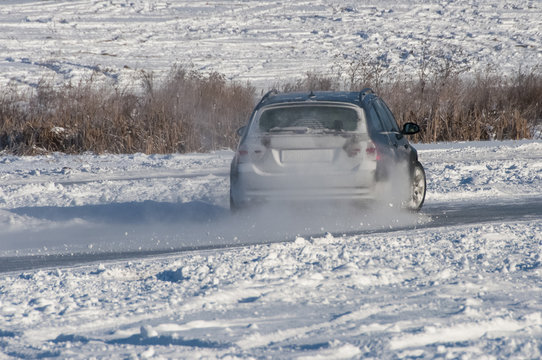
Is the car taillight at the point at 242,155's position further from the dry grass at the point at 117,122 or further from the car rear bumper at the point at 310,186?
the dry grass at the point at 117,122

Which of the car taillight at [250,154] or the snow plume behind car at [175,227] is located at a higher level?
the car taillight at [250,154]

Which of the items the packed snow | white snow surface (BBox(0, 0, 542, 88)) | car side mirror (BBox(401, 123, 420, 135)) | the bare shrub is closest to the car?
the packed snow

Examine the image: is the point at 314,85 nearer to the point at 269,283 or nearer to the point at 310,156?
the point at 310,156

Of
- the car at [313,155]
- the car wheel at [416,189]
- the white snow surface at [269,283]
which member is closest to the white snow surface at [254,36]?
the car wheel at [416,189]

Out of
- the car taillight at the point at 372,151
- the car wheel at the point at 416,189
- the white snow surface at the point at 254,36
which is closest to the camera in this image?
the car taillight at the point at 372,151

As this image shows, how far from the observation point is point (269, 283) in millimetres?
6633

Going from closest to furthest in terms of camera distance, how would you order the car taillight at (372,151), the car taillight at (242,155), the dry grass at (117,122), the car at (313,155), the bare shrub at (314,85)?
the car at (313,155) → the car taillight at (372,151) → the car taillight at (242,155) → the dry grass at (117,122) → the bare shrub at (314,85)

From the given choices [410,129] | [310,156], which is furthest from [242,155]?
[410,129]

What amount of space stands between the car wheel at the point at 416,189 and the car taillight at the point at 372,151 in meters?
1.17

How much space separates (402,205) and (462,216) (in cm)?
82

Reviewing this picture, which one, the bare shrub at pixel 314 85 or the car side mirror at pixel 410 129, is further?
the bare shrub at pixel 314 85

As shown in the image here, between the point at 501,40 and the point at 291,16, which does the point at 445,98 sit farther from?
the point at 291,16

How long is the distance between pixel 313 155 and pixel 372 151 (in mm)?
659

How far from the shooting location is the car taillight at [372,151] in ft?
30.4
